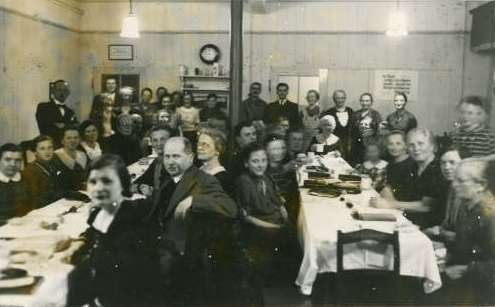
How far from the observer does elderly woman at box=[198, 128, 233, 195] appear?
8.45 feet

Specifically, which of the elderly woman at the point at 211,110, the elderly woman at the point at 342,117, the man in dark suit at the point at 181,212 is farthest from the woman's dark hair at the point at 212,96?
the elderly woman at the point at 342,117

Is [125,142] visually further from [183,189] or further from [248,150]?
[248,150]

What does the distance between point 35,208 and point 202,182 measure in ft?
2.78

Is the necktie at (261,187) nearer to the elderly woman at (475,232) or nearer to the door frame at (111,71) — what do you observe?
the door frame at (111,71)

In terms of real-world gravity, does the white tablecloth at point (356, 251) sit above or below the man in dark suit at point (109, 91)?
below

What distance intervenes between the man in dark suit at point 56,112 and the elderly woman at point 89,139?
0.20 ft

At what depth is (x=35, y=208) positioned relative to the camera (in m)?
2.56

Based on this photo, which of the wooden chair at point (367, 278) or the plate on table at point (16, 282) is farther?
the wooden chair at point (367, 278)

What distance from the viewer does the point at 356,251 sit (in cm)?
245

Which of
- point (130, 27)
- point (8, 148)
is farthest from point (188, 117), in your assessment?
point (8, 148)

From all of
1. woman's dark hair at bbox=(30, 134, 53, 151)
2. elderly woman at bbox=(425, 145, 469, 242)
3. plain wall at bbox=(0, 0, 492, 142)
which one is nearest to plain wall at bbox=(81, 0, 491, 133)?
plain wall at bbox=(0, 0, 492, 142)

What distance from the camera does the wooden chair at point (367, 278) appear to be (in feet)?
7.80

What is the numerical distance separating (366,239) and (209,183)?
806 millimetres

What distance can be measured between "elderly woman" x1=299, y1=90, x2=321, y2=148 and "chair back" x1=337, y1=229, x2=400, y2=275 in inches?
22.2
